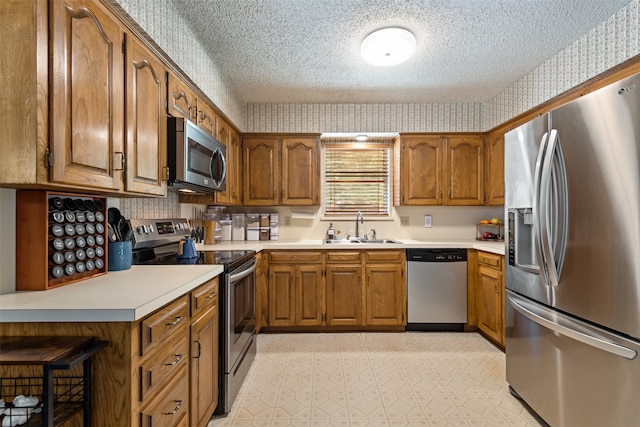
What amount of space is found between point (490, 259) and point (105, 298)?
9.56 ft

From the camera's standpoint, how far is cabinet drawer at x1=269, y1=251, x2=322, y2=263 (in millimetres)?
3232

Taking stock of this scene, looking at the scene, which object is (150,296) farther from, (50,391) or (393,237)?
(393,237)

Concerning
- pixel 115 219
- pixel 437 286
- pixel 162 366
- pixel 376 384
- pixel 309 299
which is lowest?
pixel 376 384

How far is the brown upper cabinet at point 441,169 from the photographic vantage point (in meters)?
3.60

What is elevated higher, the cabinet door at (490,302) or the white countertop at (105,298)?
the white countertop at (105,298)

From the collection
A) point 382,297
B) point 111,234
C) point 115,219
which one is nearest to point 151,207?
point 115,219

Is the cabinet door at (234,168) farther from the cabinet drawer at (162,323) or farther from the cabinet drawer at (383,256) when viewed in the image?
the cabinet drawer at (162,323)

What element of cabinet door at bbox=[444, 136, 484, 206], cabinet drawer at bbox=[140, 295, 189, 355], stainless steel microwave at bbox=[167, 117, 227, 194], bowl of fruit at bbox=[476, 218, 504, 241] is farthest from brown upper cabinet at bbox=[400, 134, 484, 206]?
cabinet drawer at bbox=[140, 295, 189, 355]

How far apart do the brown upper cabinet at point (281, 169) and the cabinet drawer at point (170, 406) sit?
234 centimetres

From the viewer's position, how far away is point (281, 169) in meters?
3.61

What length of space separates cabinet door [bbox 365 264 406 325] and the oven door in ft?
3.97

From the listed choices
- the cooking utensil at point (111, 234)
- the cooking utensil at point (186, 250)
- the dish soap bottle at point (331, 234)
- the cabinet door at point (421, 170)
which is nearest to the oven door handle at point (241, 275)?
the cooking utensil at point (186, 250)

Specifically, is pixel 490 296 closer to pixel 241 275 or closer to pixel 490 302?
pixel 490 302

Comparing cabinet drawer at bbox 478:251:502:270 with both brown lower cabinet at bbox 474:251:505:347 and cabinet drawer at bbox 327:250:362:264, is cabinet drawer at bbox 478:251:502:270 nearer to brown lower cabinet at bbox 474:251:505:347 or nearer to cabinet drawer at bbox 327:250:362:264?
brown lower cabinet at bbox 474:251:505:347
